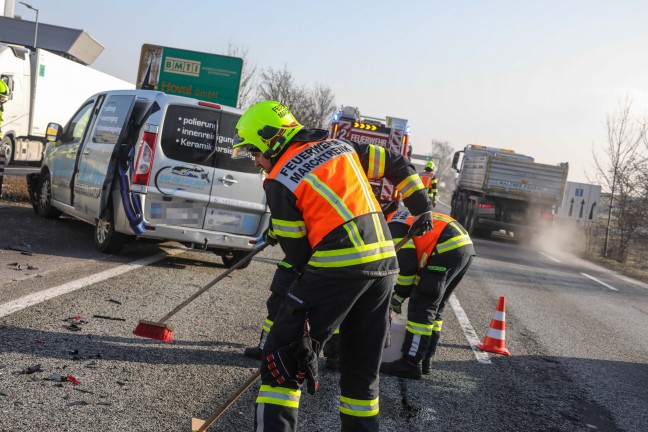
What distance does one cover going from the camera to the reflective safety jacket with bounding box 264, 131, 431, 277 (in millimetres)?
3191

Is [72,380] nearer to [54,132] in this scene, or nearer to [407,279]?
[407,279]

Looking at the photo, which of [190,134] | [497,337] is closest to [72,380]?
[497,337]

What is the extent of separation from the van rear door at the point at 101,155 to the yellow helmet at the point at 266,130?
542cm

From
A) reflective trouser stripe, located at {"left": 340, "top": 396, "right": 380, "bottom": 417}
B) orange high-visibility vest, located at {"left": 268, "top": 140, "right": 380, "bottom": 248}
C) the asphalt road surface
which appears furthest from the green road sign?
reflective trouser stripe, located at {"left": 340, "top": 396, "right": 380, "bottom": 417}

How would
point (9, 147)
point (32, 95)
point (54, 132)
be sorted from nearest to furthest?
point (54, 132) < point (9, 147) < point (32, 95)

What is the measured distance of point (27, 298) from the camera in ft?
20.2

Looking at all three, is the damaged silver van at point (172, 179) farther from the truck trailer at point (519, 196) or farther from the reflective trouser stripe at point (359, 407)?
Answer: the truck trailer at point (519, 196)

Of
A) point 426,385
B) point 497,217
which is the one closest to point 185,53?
point 497,217

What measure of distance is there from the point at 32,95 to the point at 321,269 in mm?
21511

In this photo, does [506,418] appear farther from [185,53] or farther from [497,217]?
[497,217]

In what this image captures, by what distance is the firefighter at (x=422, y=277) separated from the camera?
18.2 ft

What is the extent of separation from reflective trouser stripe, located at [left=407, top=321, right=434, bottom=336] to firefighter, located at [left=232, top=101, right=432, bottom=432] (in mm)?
2133

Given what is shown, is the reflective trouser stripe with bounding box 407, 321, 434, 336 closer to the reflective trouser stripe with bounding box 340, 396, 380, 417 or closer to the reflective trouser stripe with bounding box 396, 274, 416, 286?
the reflective trouser stripe with bounding box 396, 274, 416, 286

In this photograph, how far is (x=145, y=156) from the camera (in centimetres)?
819
